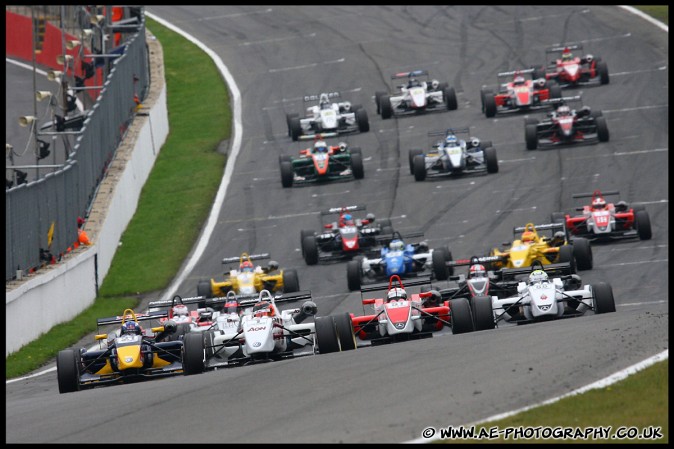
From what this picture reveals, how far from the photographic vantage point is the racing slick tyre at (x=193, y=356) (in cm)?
1950

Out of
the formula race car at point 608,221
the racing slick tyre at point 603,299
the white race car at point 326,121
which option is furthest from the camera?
the white race car at point 326,121

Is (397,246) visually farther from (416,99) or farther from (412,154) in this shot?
(416,99)

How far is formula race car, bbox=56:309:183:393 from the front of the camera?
63.6 ft

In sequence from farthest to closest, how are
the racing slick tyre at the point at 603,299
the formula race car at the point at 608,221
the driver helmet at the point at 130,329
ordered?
the formula race car at the point at 608,221
the racing slick tyre at the point at 603,299
the driver helmet at the point at 130,329

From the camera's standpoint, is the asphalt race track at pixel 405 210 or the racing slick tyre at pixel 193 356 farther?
the racing slick tyre at pixel 193 356

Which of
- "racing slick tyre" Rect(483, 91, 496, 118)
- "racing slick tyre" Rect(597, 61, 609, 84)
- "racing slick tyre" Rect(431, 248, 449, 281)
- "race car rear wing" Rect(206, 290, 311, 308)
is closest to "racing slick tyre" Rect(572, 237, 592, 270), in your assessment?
"racing slick tyre" Rect(431, 248, 449, 281)

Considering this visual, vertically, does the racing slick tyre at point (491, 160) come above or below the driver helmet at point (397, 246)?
above

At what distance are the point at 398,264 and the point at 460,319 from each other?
7840mm

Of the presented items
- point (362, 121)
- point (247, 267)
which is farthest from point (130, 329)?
point (362, 121)

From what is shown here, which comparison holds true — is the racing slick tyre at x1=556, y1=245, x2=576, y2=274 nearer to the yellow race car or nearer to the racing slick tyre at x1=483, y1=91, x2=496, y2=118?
the yellow race car

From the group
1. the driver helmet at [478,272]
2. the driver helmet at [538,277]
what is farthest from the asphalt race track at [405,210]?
the driver helmet at [478,272]

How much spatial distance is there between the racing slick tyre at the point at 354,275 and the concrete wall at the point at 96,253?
18.5ft

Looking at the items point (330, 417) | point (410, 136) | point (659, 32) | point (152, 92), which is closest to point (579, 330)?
point (330, 417)

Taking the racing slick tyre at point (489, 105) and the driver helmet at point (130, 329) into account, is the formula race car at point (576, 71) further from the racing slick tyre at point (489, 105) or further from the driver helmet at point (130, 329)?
the driver helmet at point (130, 329)
